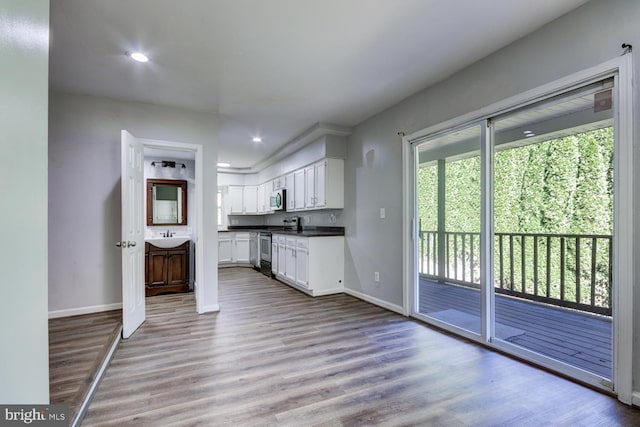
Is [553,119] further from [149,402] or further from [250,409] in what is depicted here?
[149,402]

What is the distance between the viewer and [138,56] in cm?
264

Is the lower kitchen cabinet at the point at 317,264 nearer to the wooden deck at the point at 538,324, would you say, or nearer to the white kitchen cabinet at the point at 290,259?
the white kitchen cabinet at the point at 290,259

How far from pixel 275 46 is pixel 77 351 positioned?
9.69ft

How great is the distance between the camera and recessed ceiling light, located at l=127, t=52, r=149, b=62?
102 inches

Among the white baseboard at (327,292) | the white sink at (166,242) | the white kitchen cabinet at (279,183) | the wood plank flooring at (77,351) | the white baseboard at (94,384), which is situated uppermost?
the white kitchen cabinet at (279,183)

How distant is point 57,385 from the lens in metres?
1.95

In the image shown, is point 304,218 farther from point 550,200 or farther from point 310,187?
point 550,200

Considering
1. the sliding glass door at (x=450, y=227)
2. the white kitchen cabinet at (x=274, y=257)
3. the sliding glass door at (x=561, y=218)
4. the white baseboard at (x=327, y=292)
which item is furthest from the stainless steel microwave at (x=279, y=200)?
the sliding glass door at (x=561, y=218)

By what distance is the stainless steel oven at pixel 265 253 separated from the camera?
20.3 ft

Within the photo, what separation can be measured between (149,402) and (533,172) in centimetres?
348

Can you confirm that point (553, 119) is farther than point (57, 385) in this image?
Yes

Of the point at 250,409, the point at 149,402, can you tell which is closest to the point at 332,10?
the point at 250,409

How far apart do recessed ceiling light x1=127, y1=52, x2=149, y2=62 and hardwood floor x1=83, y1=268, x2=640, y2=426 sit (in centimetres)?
256

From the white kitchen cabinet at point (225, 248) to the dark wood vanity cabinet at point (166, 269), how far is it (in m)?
2.48
